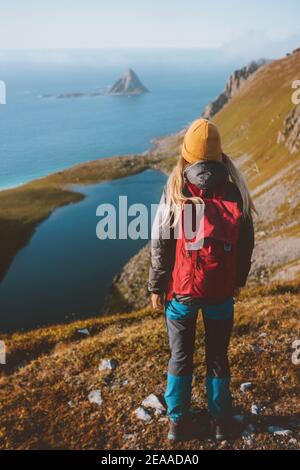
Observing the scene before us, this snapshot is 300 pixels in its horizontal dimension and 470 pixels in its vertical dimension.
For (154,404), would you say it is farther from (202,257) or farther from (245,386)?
(202,257)

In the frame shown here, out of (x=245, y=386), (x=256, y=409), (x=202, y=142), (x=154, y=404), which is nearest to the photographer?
(x=202, y=142)

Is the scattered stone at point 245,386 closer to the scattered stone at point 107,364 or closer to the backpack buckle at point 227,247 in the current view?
the scattered stone at point 107,364

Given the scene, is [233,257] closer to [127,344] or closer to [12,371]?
[127,344]

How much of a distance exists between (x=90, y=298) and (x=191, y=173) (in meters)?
46.7

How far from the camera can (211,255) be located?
7.08 metres

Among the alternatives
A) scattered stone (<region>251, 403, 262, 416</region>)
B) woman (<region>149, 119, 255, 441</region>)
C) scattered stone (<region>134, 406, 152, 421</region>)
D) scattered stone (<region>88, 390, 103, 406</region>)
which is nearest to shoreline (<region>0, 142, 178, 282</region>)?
scattered stone (<region>88, 390, 103, 406</region>)

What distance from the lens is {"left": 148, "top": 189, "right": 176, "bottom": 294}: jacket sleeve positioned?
23.4 feet

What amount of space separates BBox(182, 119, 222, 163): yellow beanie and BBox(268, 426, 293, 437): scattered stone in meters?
5.41

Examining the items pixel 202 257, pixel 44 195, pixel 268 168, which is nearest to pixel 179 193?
pixel 202 257

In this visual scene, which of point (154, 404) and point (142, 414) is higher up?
point (154, 404)

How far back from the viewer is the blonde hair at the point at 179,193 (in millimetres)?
6941

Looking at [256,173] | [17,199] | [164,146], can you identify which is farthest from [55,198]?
[164,146]

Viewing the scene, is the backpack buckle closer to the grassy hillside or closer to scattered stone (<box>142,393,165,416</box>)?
the grassy hillside

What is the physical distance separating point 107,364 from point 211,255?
226 inches
